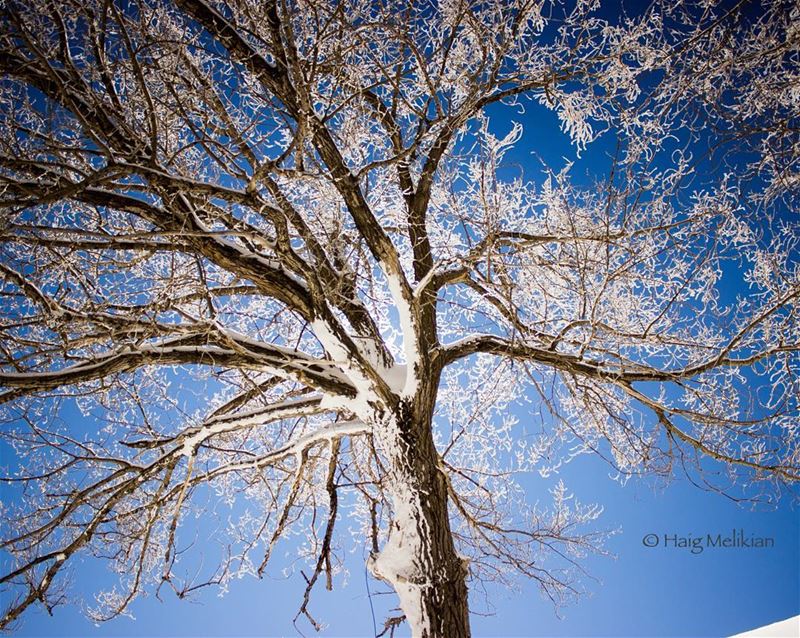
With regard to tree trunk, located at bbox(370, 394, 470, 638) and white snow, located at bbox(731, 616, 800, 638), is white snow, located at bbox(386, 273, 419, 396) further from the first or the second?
white snow, located at bbox(731, 616, 800, 638)

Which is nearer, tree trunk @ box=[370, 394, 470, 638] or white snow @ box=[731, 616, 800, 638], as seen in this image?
tree trunk @ box=[370, 394, 470, 638]

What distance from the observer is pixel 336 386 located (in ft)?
12.2

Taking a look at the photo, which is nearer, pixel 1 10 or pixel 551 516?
pixel 1 10

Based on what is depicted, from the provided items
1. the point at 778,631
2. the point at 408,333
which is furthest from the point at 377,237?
the point at 778,631

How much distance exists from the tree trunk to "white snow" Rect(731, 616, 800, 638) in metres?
7.51

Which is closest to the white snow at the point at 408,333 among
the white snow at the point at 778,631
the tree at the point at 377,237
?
the tree at the point at 377,237

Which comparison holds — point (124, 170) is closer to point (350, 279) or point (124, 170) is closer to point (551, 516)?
point (350, 279)

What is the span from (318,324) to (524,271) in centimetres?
171

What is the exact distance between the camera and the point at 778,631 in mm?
8250

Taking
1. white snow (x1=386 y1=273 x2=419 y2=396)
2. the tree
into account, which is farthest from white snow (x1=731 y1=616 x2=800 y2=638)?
white snow (x1=386 y1=273 x2=419 y2=396)

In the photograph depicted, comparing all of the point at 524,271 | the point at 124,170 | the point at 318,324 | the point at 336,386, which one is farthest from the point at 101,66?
the point at 524,271

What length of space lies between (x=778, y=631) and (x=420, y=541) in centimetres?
821

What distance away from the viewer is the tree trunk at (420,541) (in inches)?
121

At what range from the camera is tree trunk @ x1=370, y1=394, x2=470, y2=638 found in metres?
3.08
